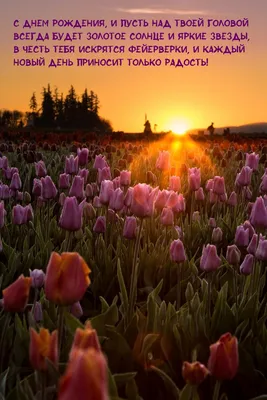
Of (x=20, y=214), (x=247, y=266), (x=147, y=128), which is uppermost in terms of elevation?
(x=147, y=128)

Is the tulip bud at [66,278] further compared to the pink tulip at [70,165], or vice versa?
the pink tulip at [70,165]

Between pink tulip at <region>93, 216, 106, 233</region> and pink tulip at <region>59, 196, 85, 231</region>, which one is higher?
pink tulip at <region>59, 196, 85, 231</region>

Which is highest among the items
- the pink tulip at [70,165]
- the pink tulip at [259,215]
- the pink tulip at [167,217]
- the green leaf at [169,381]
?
the pink tulip at [70,165]

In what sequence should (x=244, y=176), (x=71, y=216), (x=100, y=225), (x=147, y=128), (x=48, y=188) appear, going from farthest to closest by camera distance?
1. (x=147, y=128)
2. (x=244, y=176)
3. (x=48, y=188)
4. (x=100, y=225)
5. (x=71, y=216)

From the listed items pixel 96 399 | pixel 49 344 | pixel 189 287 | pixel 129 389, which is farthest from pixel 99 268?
pixel 96 399

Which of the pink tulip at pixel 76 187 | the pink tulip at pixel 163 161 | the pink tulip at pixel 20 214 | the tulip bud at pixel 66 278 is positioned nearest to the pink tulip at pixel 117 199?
the pink tulip at pixel 76 187

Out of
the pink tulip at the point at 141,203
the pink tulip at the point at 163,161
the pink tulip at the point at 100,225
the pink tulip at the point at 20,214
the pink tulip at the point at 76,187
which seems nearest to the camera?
the pink tulip at the point at 141,203

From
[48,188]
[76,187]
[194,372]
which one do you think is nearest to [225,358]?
[194,372]

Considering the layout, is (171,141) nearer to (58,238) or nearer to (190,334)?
(58,238)

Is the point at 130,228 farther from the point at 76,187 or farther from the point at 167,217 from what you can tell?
the point at 76,187

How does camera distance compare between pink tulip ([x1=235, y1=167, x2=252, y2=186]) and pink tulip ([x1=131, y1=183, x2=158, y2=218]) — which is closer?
pink tulip ([x1=131, y1=183, x2=158, y2=218])

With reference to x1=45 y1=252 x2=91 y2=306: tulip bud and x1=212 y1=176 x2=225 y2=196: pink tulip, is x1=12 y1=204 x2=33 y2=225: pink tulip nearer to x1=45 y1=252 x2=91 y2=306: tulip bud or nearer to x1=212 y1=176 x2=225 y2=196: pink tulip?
x1=212 y1=176 x2=225 y2=196: pink tulip

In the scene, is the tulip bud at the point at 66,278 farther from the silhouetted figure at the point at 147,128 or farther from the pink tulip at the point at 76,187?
the silhouetted figure at the point at 147,128

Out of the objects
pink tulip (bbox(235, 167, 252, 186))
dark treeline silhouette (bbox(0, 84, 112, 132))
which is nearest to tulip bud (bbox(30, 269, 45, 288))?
pink tulip (bbox(235, 167, 252, 186))
